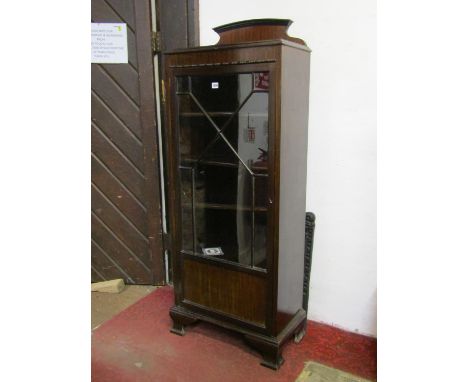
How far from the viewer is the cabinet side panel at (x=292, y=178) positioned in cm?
163

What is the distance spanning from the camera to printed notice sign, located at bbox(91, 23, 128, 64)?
7.30ft

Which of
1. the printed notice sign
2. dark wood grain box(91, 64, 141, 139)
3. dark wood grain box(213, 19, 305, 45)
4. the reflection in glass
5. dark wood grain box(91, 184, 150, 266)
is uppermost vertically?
the printed notice sign

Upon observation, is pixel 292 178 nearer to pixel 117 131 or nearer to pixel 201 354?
pixel 201 354

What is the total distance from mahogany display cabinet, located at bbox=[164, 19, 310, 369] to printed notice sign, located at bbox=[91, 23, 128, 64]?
58 cm

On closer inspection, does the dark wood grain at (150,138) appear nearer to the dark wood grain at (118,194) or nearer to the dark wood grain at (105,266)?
the dark wood grain at (118,194)

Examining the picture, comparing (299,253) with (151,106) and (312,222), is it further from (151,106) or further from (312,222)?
(151,106)

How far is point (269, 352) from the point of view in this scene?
1811 mm

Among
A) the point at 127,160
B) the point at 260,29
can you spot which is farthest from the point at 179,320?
the point at 260,29

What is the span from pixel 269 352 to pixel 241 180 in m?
0.78

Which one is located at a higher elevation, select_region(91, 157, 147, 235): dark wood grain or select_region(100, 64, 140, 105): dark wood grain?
select_region(100, 64, 140, 105): dark wood grain

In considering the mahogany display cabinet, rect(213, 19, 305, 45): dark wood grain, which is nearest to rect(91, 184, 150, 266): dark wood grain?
the mahogany display cabinet

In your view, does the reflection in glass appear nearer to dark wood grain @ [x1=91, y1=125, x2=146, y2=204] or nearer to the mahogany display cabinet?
the mahogany display cabinet

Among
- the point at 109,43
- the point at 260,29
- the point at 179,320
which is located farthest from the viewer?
the point at 109,43

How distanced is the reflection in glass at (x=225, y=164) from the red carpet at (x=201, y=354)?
46 centimetres
